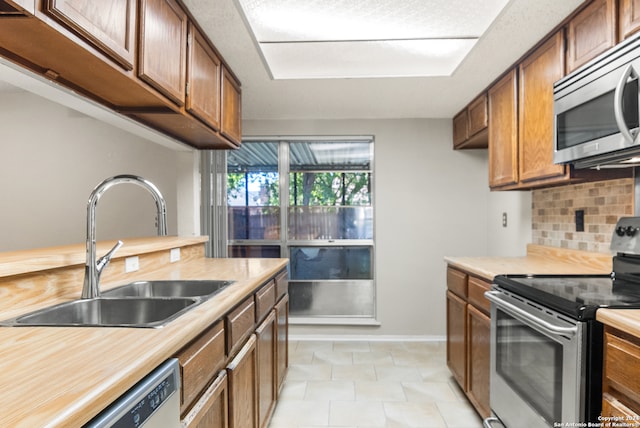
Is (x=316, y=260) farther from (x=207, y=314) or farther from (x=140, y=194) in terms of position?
(x=207, y=314)

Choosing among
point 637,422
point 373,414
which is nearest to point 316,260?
point 373,414

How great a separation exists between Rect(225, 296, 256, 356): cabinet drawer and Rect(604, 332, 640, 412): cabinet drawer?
123 centimetres

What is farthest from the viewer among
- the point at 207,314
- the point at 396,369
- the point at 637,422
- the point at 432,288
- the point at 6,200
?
the point at 432,288

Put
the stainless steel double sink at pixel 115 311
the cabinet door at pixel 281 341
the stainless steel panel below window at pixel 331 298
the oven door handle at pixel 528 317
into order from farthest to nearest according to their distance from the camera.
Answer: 1. the stainless steel panel below window at pixel 331 298
2. the cabinet door at pixel 281 341
3. the oven door handle at pixel 528 317
4. the stainless steel double sink at pixel 115 311

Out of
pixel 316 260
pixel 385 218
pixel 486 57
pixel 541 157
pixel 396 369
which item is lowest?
pixel 396 369

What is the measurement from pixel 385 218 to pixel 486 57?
1807 mm

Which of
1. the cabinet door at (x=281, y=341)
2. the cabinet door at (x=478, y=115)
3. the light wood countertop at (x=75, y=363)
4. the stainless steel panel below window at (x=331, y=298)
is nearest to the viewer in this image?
the light wood countertop at (x=75, y=363)

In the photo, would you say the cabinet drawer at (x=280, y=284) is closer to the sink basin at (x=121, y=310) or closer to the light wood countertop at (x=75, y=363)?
the sink basin at (x=121, y=310)

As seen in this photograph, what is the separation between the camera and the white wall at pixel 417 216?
12.4ft

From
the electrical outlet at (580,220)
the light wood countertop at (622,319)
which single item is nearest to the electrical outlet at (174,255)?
the light wood countertop at (622,319)

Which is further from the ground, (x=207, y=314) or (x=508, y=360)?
(x=207, y=314)

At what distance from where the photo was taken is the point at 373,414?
232 cm

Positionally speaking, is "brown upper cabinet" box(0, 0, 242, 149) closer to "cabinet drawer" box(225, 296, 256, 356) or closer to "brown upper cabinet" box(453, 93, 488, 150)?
"cabinet drawer" box(225, 296, 256, 356)

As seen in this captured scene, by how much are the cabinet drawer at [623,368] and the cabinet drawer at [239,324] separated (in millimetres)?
1227
